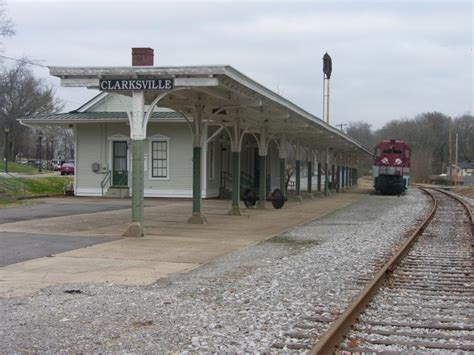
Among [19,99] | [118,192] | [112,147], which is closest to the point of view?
[118,192]

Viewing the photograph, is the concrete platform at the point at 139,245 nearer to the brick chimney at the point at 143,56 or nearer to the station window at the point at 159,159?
the brick chimney at the point at 143,56

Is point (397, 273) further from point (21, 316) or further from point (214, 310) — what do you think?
point (21, 316)

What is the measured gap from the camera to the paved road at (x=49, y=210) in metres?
18.9

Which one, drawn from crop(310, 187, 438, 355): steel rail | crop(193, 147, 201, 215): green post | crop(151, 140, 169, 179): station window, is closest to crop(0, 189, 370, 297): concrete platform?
crop(193, 147, 201, 215): green post

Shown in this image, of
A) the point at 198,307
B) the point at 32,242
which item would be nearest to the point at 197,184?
the point at 32,242

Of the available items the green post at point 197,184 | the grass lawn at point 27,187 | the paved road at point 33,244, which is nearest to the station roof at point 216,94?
the green post at point 197,184

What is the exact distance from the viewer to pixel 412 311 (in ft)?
23.0

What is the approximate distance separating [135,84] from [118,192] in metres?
16.4

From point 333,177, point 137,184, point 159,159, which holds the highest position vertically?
point 159,159

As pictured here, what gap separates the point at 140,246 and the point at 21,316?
20.0ft

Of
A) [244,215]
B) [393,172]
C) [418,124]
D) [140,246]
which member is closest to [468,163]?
[418,124]

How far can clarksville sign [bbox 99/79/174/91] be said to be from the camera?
13.8 m

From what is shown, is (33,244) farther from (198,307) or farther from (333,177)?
(333,177)

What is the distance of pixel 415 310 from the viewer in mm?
7059
